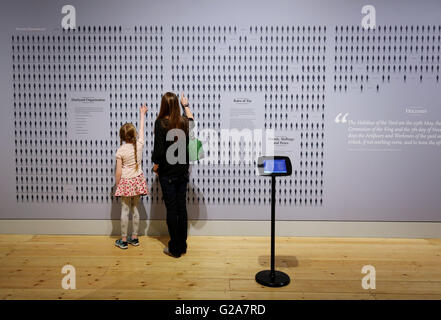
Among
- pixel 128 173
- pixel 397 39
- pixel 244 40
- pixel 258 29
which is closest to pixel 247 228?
pixel 128 173

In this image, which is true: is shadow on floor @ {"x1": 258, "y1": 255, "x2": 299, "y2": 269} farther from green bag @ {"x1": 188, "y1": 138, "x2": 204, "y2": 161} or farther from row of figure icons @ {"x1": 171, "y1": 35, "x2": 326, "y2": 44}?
row of figure icons @ {"x1": 171, "y1": 35, "x2": 326, "y2": 44}

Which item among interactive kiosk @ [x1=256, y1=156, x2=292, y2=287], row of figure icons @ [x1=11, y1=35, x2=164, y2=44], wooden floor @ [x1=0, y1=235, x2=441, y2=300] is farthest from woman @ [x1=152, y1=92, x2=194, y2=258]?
row of figure icons @ [x1=11, y1=35, x2=164, y2=44]

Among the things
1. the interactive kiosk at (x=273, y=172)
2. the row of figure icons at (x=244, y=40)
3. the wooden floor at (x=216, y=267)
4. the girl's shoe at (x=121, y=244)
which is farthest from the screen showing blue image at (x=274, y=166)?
the girl's shoe at (x=121, y=244)

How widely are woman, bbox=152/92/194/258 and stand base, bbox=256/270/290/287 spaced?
0.99 metres

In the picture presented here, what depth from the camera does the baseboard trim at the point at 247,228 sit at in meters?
4.72

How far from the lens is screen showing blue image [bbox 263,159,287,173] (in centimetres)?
→ 327

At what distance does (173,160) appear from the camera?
12.8 feet

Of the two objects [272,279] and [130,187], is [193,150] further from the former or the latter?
[272,279]

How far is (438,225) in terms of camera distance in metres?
4.71

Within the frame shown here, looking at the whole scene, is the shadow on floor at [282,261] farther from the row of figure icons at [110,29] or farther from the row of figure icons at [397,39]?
the row of figure icons at [110,29]

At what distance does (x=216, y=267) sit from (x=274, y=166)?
4.07 ft

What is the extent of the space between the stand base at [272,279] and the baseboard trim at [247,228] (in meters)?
1.23

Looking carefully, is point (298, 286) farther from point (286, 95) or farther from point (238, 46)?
point (238, 46)
